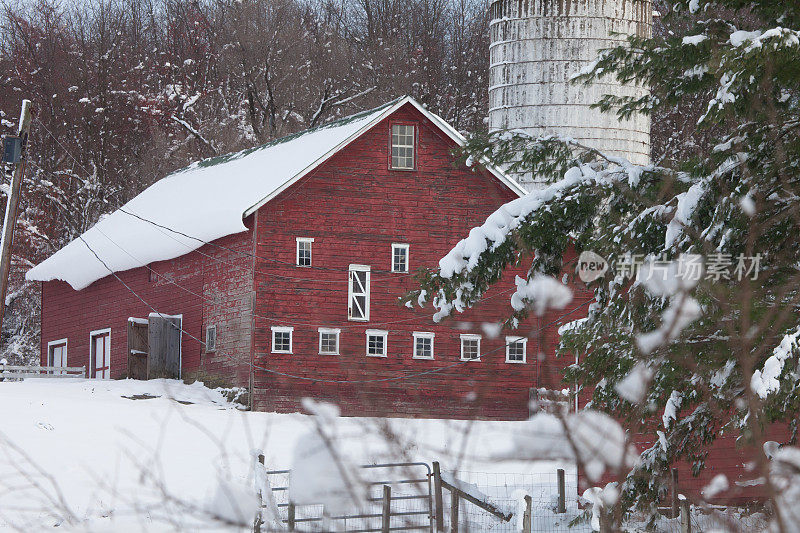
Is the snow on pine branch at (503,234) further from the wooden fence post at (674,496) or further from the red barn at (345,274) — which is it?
the red barn at (345,274)

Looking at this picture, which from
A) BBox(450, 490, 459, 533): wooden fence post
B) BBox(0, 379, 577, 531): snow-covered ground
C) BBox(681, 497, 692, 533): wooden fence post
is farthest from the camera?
BBox(0, 379, 577, 531): snow-covered ground

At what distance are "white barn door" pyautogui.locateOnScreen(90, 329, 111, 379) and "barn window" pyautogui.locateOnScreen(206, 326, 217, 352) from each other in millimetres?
4437

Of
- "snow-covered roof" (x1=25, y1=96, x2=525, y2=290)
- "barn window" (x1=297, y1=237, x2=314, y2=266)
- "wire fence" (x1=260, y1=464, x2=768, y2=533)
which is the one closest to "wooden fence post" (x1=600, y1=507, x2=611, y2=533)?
"wire fence" (x1=260, y1=464, x2=768, y2=533)

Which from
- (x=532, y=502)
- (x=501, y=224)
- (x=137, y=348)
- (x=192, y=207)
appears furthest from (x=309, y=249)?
(x=501, y=224)

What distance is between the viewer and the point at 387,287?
1075 inches

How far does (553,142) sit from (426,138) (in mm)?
14218

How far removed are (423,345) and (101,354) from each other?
9.51m

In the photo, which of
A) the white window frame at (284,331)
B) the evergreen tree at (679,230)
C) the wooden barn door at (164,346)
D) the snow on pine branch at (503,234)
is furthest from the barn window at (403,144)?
the snow on pine branch at (503,234)

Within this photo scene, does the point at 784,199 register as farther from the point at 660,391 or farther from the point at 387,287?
the point at 387,287

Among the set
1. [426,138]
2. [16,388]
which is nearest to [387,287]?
[426,138]

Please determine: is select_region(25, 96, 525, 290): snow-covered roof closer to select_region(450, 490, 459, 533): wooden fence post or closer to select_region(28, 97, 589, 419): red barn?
select_region(28, 97, 589, 419): red barn

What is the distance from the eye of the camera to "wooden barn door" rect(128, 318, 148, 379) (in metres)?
29.8

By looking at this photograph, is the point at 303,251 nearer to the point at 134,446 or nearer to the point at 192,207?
the point at 192,207

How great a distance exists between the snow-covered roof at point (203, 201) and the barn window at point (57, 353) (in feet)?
6.06
